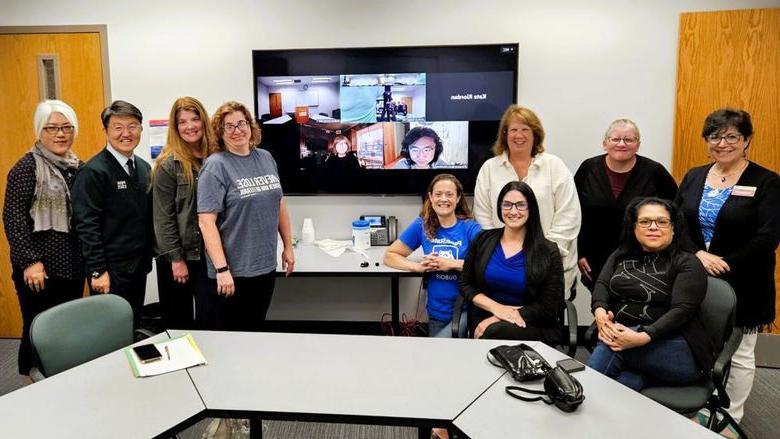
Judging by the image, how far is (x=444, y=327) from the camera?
2.50 metres

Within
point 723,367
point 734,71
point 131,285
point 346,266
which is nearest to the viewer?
point 723,367

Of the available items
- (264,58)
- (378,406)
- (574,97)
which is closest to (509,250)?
(378,406)

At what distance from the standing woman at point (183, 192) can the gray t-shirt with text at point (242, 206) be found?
0.17m

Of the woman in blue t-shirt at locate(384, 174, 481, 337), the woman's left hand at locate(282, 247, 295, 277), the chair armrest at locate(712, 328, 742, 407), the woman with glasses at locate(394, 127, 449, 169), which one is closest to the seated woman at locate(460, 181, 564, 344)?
the woman in blue t-shirt at locate(384, 174, 481, 337)

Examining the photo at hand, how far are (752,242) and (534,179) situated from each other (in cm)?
104

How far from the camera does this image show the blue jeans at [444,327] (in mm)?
2370

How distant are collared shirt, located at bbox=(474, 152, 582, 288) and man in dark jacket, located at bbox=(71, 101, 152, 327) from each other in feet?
5.90

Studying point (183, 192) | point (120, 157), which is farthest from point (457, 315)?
point (120, 157)

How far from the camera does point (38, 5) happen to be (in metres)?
3.56

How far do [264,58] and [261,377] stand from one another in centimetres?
249

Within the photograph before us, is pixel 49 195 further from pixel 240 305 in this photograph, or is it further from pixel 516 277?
pixel 516 277

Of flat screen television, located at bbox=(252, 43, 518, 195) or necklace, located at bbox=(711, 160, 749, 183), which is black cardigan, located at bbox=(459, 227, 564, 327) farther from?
flat screen television, located at bbox=(252, 43, 518, 195)

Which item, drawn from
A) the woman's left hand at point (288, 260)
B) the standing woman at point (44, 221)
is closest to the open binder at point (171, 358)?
the woman's left hand at point (288, 260)

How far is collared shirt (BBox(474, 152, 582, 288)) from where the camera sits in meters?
2.70
